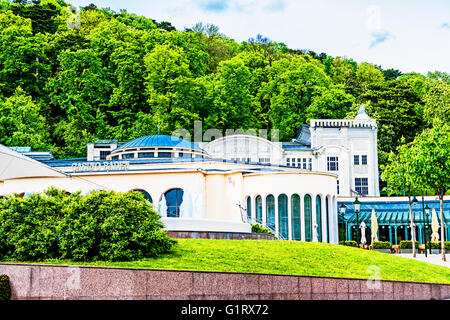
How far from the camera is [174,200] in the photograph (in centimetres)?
4303

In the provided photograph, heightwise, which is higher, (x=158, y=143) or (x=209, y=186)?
(x=158, y=143)

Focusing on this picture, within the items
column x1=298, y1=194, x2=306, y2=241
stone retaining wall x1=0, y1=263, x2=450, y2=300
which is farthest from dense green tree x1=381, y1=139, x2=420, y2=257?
stone retaining wall x1=0, y1=263, x2=450, y2=300

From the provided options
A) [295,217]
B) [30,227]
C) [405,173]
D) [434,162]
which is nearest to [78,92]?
[295,217]

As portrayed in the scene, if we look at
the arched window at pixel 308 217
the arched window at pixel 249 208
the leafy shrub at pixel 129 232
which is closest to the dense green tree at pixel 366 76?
the arched window at pixel 308 217

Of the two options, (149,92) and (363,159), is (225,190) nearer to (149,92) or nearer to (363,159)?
(363,159)

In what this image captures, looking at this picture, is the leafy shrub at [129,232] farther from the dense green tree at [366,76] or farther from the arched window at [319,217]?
the dense green tree at [366,76]

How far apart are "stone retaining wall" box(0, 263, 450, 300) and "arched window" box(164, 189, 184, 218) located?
2201 cm

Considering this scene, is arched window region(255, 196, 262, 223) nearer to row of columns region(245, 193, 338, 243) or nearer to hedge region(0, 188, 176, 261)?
row of columns region(245, 193, 338, 243)

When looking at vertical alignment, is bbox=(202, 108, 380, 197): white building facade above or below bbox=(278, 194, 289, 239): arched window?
above

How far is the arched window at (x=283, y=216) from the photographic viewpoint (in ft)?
136

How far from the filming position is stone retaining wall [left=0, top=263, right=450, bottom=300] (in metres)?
19.8

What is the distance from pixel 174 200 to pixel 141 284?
2318 cm

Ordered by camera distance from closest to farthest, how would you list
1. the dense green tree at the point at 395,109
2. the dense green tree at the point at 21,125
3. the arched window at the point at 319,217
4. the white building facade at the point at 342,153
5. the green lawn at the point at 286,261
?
the green lawn at the point at 286,261, the arched window at the point at 319,217, the dense green tree at the point at 21,125, the white building facade at the point at 342,153, the dense green tree at the point at 395,109

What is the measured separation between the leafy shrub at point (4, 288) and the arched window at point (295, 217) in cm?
2456
